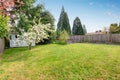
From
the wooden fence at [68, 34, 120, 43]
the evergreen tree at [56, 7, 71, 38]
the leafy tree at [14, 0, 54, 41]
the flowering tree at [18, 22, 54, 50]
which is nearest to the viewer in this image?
the flowering tree at [18, 22, 54, 50]

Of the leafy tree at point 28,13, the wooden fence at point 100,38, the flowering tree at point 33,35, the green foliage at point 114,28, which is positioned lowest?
the wooden fence at point 100,38

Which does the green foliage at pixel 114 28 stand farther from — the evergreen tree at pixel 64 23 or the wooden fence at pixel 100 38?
the evergreen tree at pixel 64 23

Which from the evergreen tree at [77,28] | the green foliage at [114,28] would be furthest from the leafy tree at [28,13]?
the evergreen tree at [77,28]

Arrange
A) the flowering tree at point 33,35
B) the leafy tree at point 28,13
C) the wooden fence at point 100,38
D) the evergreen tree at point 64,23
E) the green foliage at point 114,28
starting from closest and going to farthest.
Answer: the flowering tree at point 33,35
the leafy tree at point 28,13
the wooden fence at point 100,38
the green foliage at point 114,28
the evergreen tree at point 64,23

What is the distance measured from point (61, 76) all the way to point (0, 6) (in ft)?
23.2

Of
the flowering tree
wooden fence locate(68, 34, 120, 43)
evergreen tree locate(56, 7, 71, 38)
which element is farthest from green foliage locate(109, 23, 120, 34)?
the flowering tree

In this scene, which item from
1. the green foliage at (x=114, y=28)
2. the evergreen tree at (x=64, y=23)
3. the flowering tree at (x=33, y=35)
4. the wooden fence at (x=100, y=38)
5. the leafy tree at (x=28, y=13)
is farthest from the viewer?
the evergreen tree at (x=64, y=23)

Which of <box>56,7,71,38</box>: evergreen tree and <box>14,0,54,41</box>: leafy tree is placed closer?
<box>14,0,54,41</box>: leafy tree

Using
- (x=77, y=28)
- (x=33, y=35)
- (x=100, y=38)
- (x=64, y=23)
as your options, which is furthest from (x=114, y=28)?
(x=33, y=35)

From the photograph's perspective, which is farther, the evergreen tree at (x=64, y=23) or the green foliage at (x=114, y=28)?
the evergreen tree at (x=64, y=23)

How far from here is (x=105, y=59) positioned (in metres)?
11.3

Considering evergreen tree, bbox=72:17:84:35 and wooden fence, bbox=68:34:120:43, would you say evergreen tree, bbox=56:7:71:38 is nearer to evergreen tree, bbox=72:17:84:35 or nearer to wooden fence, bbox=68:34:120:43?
evergreen tree, bbox=72:17:84:35

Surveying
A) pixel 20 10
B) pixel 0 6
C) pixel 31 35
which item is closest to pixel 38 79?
pixel 0 6

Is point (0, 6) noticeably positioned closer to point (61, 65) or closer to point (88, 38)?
point (61, 65)
